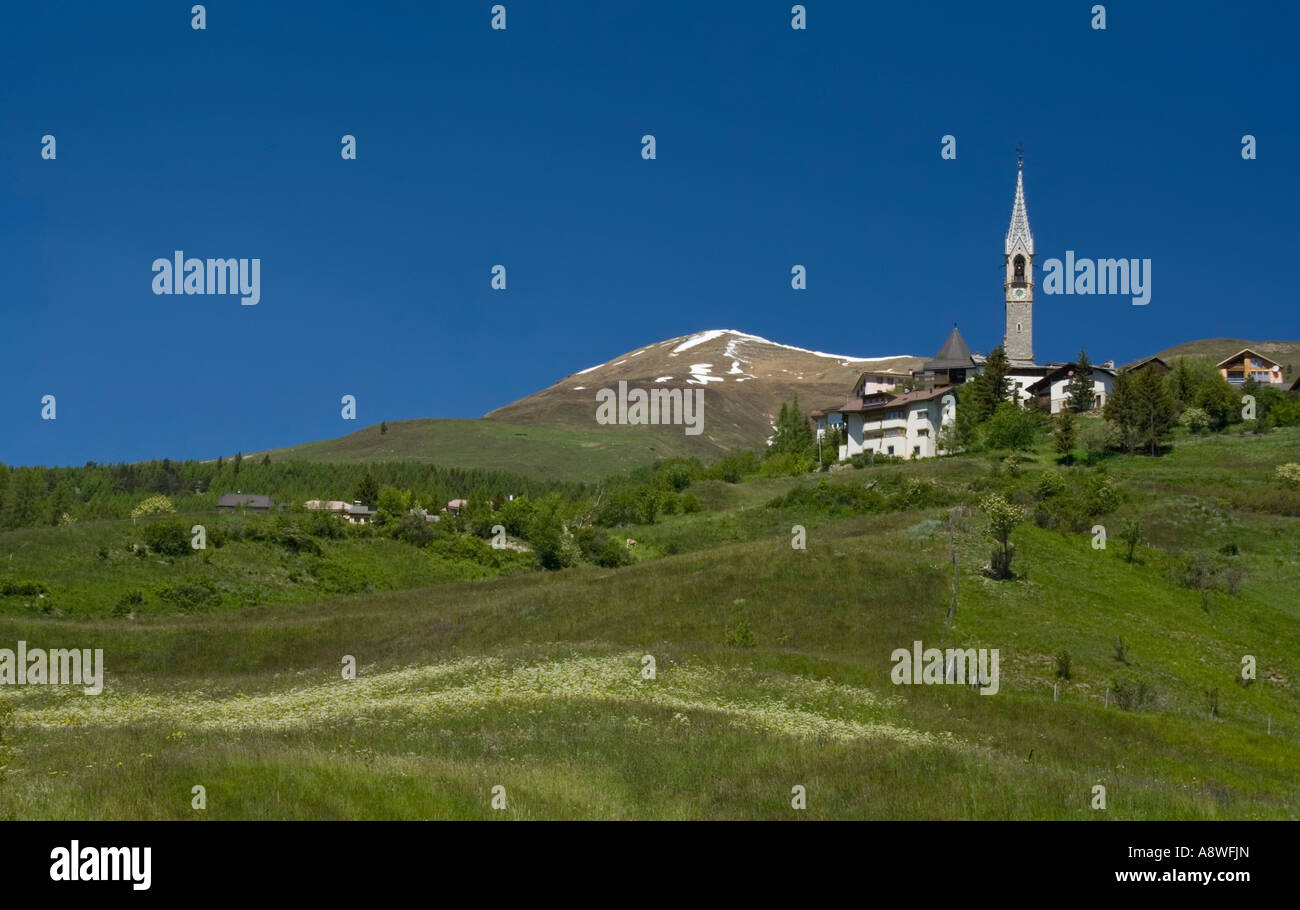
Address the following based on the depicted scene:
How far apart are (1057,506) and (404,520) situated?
187ft

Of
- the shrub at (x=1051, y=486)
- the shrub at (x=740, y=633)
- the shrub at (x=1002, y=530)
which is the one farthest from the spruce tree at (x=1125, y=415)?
the shrub at (x=740, y=633)

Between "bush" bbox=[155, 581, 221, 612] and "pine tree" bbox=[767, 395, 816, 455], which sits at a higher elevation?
"pine tree" bbox=[767, 395, 816, 455]

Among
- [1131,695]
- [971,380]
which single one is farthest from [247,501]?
[1131,695]

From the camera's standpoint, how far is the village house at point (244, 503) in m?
147

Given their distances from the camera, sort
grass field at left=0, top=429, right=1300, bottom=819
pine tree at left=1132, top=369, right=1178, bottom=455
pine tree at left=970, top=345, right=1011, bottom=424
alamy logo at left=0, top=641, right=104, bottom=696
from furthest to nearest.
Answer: pine tree at left=970, top=345, right=1011, bottom=424
pine tree at left=1132, top=369, right=1178, bottom=455
alamy logo at left=0, top=641, right=104, bottom=696
grass field at left=0, top=429, right=1300, bottom=819

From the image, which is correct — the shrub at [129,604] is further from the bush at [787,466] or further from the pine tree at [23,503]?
the bush at [787,466]

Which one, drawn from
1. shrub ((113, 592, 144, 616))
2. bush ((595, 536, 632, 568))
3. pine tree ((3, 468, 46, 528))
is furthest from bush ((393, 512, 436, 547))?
pine tree ((3, 468, 46, 528))

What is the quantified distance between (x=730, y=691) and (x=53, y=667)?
104ft

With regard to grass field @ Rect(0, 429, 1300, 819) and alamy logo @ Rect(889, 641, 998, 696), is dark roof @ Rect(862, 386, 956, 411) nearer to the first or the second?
grass field @ Rect(0, 429, 1300, 819)

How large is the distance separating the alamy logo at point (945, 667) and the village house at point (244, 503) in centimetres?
10828

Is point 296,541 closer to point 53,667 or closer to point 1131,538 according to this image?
point 53,667

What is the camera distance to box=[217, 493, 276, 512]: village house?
147 meters
